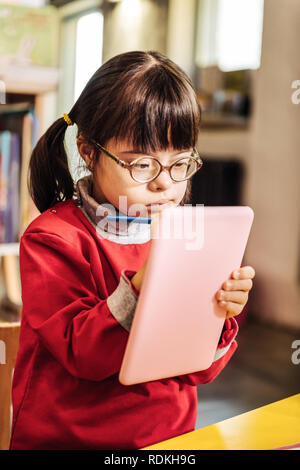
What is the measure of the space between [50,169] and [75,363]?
12.7 inches

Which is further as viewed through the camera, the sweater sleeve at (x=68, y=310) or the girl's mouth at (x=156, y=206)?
the girl's mouth at (x=156, y=206)

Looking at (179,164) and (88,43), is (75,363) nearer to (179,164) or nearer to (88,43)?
(179,164)

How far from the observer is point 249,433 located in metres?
0.72

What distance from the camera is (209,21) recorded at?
10.7ft

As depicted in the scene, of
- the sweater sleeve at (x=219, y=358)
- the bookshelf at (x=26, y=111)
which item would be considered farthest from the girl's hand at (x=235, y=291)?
the bookshelf at (x=26, y=111)

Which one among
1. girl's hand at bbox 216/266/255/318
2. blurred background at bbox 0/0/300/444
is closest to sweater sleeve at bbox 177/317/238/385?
girl's hand at bbox 216/266/255/318

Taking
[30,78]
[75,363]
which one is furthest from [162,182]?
[30,78]

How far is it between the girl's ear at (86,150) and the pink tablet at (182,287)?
0.25 metres

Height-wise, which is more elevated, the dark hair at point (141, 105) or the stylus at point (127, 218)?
the dark hair at point (141, 105)

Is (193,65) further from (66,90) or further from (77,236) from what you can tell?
(77,236)

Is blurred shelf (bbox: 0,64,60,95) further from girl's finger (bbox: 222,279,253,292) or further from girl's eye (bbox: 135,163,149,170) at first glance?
girl's finger (bbox: 222,279,253,292)

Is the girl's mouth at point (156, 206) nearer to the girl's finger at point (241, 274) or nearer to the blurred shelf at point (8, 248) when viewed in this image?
the girl's finger at point (241, 274)

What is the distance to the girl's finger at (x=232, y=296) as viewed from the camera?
66 cm

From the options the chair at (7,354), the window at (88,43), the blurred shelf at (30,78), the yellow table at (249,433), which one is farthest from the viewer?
the window at (88,43)
